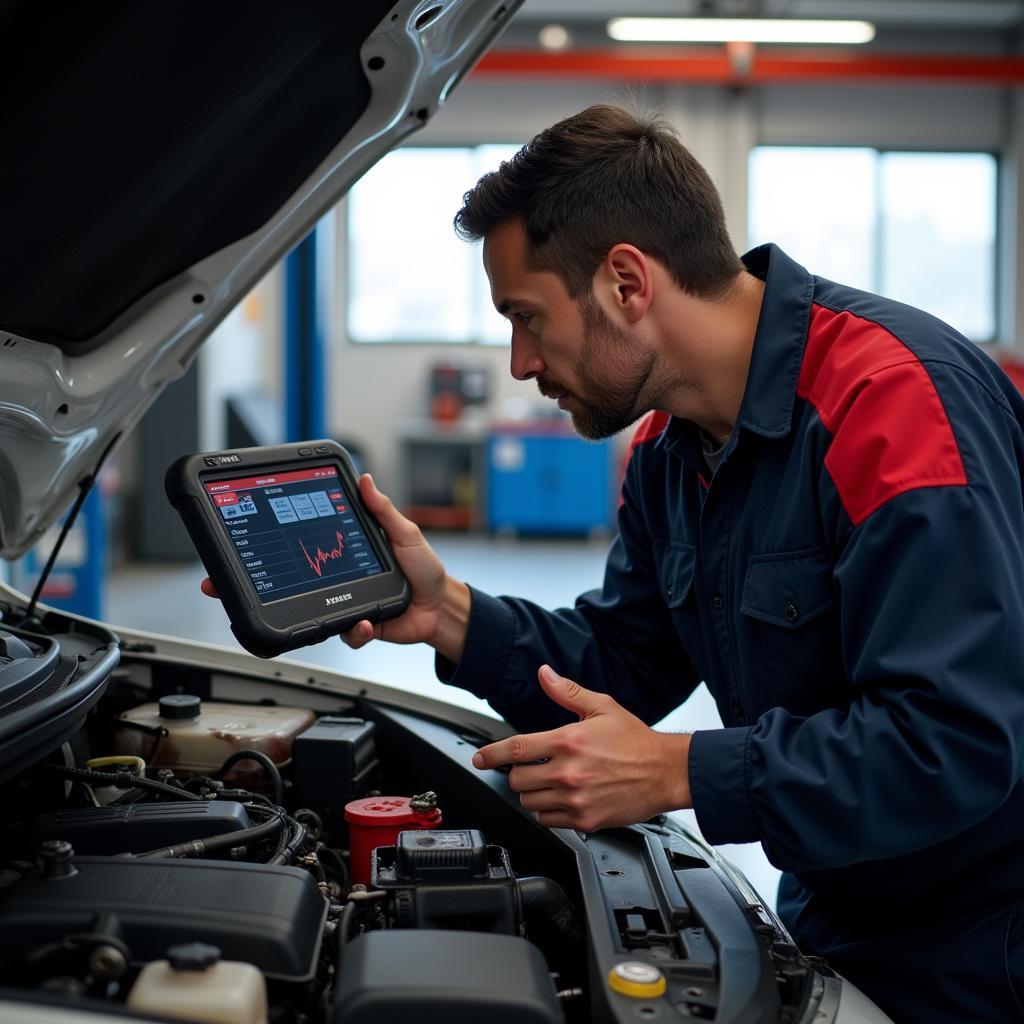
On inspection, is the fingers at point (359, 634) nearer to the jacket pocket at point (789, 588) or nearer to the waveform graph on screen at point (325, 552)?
the waveform graph on screen at point (325, 552)

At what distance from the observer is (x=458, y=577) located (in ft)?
22.1

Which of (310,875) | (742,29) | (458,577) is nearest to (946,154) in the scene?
(742,29)

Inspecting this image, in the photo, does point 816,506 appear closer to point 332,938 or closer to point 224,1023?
point 332,938

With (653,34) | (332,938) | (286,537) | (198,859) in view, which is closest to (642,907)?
(332,938)

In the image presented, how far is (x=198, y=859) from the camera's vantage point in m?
1.03

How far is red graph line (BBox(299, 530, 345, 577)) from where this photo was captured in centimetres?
139

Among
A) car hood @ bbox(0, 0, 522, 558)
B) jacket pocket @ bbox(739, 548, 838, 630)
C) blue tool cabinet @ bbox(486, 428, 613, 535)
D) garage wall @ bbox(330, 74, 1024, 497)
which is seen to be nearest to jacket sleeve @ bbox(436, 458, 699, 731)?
jacket pocket @ bbox(739, 548, 838, 630)

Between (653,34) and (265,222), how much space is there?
7220mm

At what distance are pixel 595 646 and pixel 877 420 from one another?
60 cm

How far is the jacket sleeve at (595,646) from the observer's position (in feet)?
5.08

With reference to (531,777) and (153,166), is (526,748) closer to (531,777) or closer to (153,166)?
(531,777)

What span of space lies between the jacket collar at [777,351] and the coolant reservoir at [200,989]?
781mm

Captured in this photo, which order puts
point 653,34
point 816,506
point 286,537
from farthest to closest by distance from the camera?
point 653,34 < point 286,537 < point 816,506

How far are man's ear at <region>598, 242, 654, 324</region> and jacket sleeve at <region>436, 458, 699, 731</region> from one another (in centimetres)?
33
